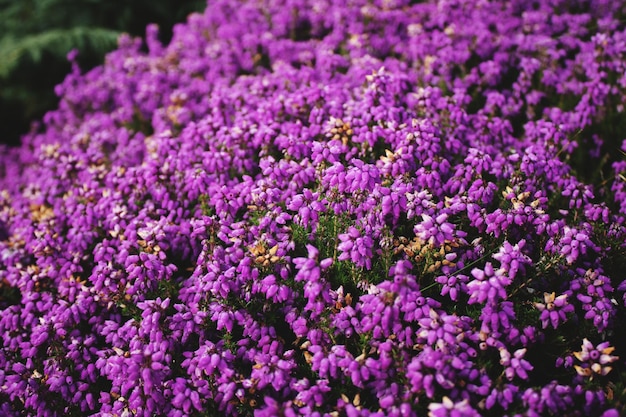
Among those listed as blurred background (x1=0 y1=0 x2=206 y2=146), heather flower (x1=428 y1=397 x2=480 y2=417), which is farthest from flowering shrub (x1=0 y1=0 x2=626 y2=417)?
blurred background (x1=0 y1=0 x2=206 y2=146)

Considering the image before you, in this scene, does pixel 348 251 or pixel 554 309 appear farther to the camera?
pixel 348 251

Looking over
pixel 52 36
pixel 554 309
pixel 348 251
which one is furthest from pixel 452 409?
pixel 52 36

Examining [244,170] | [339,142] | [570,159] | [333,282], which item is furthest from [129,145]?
[570,159]

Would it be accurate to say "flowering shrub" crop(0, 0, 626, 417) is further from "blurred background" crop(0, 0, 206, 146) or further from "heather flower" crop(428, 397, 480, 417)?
"blurred background" crop(0, 0, 206, 146)

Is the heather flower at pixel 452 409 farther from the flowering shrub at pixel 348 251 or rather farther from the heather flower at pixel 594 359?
the heather flower at pixel 594 359

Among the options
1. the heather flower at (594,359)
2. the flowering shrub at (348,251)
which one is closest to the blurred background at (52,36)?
the flowering shrub at (348,251)

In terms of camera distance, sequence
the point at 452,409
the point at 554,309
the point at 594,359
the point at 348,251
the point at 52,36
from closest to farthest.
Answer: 1. the point at 452,409
2. the point at 594,359
3. the point at 554,309
4. the point at 348,251
5. the point at 52,36

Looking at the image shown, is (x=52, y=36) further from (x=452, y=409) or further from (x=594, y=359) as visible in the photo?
(x=594, y=359)
